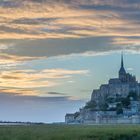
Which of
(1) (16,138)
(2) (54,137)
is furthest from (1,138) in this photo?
(2) (54,137)

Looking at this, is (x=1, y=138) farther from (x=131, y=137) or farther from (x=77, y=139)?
(x=131, y=137)

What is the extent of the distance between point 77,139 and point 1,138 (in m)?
7.85

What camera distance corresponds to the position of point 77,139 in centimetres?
5969

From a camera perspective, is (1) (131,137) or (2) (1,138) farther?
(1) (131,137)

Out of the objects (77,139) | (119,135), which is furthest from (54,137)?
(119,135)

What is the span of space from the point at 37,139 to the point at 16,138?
2.19m

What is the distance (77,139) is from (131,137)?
1061 centimetres

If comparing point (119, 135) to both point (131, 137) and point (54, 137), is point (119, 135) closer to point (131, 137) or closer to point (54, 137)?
point (131, 137)

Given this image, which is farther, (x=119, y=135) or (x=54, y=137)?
(x=119, y=135)

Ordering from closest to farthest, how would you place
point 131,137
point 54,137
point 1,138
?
1. point 1,138
2. point 54,137
3. point 131,137

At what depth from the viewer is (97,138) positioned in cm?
6531

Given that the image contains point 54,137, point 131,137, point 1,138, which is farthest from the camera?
point 131,137

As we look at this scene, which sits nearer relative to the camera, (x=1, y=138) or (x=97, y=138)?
(x=1, y=138)

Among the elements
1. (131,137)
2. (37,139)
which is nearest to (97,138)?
(131,137)
